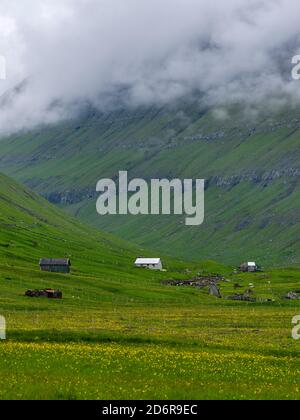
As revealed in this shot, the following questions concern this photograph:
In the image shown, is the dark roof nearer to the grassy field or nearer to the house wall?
the house wall

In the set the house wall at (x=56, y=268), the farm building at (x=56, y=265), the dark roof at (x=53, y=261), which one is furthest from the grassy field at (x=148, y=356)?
the dark roof at (x=53, y=261)

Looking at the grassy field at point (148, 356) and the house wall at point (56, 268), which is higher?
the house wall at point (56, 268)

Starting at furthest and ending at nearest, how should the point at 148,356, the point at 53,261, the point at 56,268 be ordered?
1. the point at 53,261
2. the point at 56,268
3. the point at 148,356

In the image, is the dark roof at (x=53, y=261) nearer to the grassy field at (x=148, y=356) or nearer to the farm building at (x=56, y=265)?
the farm building at (x=56, y=265)

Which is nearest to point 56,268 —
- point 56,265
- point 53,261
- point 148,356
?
point 56,265

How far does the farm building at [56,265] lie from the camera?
586 feet

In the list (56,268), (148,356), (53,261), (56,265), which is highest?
(53,261)

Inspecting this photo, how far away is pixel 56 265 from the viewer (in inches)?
7067

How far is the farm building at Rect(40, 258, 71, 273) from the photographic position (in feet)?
586

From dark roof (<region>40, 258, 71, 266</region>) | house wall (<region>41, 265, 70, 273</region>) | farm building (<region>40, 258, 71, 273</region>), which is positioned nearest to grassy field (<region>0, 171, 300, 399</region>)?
house wall (<region>41, 265, 70, 273</region>)

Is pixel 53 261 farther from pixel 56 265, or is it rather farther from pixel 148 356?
pixel 148 356
